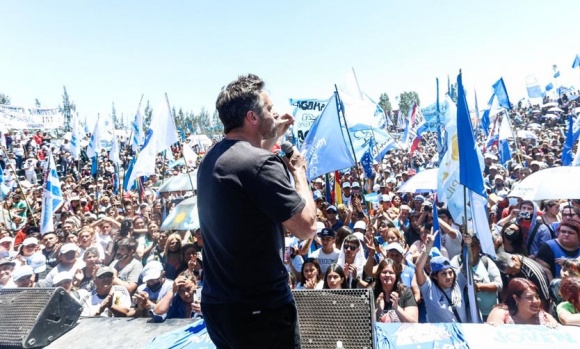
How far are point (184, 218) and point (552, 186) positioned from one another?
4897mm

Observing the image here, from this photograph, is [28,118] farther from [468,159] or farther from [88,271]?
[468,159]

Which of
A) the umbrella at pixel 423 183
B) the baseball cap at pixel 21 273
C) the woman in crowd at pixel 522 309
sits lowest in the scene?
the woman in crowd at pixel 522 309

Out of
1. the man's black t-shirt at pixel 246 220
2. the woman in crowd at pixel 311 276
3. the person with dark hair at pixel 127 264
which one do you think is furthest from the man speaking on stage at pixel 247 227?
the person with dark hair at pixel 127 264

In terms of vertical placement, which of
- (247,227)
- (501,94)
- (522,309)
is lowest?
(522,309)

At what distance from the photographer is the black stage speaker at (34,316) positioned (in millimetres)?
2584

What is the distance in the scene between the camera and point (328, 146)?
706 cm

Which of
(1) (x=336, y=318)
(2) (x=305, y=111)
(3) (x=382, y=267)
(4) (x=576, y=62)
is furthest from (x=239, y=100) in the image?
(4) (x=576, y=62)

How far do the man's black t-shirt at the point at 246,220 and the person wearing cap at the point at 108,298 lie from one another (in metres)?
3.42

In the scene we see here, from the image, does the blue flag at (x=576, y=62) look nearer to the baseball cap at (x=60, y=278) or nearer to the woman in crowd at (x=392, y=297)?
the woman in crowd at (x=392, y=297)

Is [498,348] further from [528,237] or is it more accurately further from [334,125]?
[334,125]

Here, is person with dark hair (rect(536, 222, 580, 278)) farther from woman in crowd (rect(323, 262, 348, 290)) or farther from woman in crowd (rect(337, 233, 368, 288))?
woman in crowd (rect(323, 262, 348, 290))

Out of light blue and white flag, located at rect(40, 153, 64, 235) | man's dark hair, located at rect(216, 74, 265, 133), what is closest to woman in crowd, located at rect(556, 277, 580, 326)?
man's dark hair, located at rect(216, 74, 265, 133)

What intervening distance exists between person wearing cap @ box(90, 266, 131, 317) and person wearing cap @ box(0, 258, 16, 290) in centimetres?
103

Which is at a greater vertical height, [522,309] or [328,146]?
[328,146]
